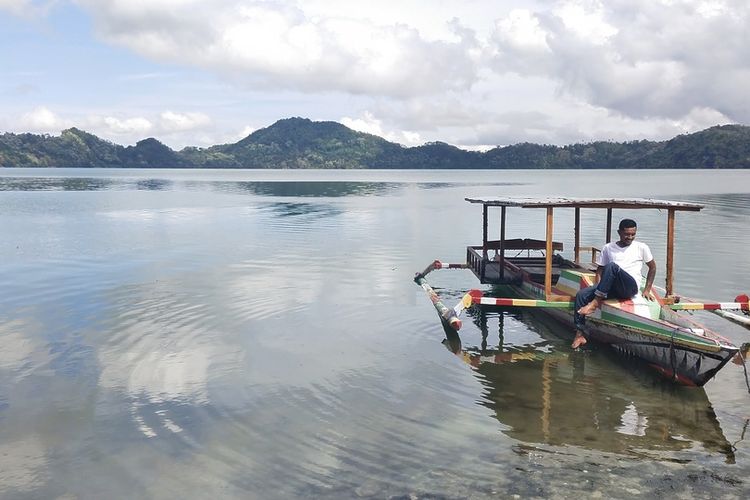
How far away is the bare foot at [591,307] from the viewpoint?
41.7ft

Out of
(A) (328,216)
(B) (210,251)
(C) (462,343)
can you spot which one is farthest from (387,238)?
(C) (462,343)

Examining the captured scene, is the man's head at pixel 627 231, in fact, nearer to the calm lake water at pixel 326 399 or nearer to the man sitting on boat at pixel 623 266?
the man sitting on boat at pixel 623 266

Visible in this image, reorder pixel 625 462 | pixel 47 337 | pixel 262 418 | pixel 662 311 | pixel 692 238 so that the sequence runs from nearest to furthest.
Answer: pixel 625 462 < pixel 262 418 < pixel 662 311 < pixel 47 337 < pixel 692 238

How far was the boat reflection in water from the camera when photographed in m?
8.98

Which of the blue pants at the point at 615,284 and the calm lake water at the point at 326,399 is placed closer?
the calm lake water at the point at 326,399

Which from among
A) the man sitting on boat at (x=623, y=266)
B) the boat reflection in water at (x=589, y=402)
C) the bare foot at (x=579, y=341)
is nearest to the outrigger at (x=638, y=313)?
the man sitting on boat at (x=623, y=266)

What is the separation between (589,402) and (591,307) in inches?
105

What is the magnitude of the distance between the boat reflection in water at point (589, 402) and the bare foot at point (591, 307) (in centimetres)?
102

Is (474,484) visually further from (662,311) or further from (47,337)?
(47,337)

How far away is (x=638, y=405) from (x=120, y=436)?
8.31 meters

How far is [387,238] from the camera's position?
35531mm

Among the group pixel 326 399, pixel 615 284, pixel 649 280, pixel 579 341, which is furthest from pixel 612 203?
pixel 326 399

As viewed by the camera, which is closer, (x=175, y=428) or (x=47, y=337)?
(x=175, y=428)

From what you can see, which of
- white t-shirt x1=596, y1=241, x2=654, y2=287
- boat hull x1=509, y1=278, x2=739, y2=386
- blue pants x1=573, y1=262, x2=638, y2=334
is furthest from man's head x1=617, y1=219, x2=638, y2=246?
boat hull x1=509, y1=278, x2=739, y2=386
